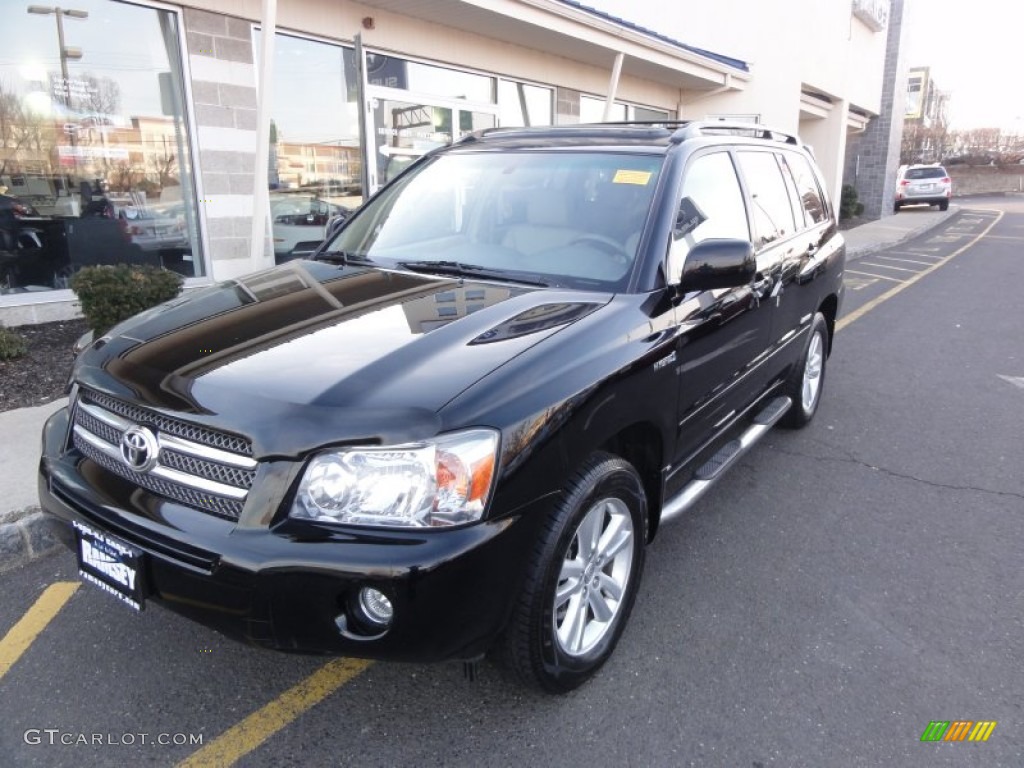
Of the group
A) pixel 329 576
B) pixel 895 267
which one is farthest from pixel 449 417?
pixel 895 267

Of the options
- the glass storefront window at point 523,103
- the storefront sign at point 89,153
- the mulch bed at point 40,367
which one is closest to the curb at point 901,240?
the glass storefront window at point 523,103

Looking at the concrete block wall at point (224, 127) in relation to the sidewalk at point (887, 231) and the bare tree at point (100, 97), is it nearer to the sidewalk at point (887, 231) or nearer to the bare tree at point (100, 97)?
the bare tree at point (100, 97)

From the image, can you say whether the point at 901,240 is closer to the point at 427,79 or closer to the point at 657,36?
the point at 657,36

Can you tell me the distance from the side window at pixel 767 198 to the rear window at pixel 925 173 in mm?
30950

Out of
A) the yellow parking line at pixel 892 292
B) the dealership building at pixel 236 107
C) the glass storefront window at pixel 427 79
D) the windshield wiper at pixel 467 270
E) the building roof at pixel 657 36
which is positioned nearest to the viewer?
the windshield wiper at pixel 467 270

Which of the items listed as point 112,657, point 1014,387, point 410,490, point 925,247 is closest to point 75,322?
point 112,657

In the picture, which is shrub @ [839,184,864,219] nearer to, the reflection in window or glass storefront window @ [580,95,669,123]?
glass storefront window @ [580,95,669,123]

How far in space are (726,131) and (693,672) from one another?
2.72m

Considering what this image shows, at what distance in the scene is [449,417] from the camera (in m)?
2.05

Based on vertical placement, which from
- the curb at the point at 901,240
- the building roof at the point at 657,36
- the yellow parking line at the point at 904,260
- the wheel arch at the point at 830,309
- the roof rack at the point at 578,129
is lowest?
the yellow parking line at the point at 904,260

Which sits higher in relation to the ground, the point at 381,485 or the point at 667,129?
the point at 667,129

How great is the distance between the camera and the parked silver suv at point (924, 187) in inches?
1185

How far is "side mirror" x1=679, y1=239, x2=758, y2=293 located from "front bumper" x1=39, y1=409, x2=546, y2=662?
120 cm

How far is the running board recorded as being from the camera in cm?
317
